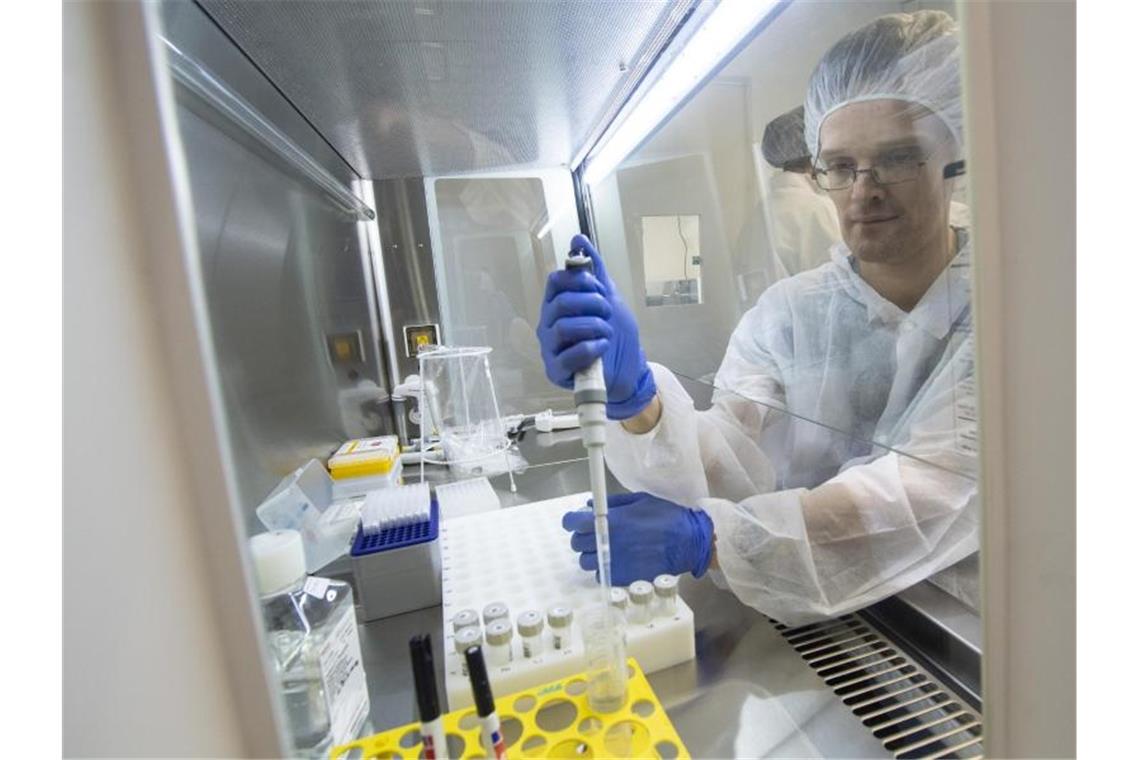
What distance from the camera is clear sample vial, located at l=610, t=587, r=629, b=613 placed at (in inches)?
23.6

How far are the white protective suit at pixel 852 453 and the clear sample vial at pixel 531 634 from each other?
302mm

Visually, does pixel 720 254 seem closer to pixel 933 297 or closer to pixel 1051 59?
pixel 933 297

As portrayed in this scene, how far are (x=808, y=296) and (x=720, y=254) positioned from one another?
0.94ft

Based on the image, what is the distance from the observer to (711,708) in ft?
1.79

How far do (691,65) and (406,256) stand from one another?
1107 millimetres

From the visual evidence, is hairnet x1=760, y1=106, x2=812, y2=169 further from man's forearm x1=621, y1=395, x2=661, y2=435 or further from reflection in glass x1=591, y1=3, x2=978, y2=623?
man's forearm x1=621, y1=395, x2=661, y2=435

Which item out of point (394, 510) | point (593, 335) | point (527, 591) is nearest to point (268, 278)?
point (394, 510)

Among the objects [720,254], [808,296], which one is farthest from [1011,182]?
[720,254]

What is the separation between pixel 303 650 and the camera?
477 millimetres

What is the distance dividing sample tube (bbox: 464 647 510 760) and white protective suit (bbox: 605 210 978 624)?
16.9 inches

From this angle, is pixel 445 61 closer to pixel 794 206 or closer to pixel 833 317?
pixel 794 206

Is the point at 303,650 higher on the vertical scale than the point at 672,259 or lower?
lower

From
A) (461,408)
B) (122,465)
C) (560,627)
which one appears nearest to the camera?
(122,465)

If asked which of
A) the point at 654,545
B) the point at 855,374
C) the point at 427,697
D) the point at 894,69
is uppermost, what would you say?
the point at 894,69
